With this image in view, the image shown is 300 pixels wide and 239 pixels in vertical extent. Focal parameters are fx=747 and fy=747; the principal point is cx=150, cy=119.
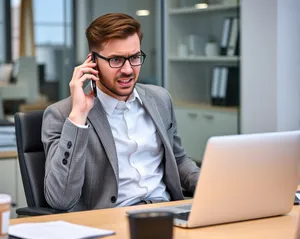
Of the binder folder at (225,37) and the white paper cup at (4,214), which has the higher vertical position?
the binder folder at (225,37)

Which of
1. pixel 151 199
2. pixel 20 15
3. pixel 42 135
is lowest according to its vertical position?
pixel 151 199

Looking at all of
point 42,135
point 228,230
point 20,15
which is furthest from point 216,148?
point 20,15

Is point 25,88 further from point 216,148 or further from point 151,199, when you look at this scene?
point 216,148

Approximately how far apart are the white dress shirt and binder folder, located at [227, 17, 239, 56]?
95.4 inches

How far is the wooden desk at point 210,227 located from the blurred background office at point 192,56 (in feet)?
7.90

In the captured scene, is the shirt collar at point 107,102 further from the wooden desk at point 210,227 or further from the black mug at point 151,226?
the black mug at point 151,226

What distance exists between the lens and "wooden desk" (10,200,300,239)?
204 centimetres

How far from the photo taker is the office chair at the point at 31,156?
2744mm

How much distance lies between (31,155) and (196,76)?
2.62m

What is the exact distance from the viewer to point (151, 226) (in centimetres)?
162

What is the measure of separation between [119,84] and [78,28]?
2.08 m

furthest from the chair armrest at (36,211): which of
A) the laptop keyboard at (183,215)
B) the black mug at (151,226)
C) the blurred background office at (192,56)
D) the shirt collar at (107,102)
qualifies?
the blurred background office at (192,56)

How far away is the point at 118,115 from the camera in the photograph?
2.79 meters

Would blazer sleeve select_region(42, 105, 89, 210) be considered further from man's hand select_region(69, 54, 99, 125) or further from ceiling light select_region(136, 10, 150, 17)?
ceiling light select_region(136, 10, 150, 17)
